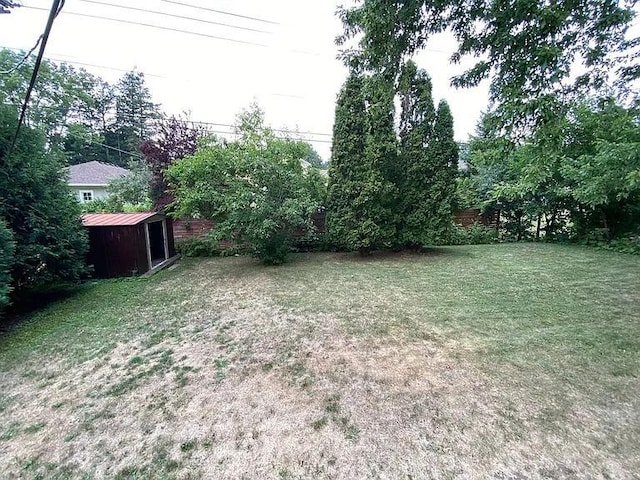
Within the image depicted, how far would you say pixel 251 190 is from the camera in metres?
6.77

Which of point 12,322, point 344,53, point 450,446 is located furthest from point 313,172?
point 450,446

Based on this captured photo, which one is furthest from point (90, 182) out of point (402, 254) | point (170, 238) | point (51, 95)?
point (402, 254)

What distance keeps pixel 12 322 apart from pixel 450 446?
17.7ft

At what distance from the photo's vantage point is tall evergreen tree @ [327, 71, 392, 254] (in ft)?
24.4

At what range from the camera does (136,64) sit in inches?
376

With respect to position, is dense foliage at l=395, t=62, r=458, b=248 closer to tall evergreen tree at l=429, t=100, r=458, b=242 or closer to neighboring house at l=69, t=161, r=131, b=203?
tall evergreen tree at l=429, t=100, r=458, b=242

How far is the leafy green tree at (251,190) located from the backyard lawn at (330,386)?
2.36 m

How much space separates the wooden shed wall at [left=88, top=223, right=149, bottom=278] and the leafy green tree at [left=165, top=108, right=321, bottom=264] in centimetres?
120

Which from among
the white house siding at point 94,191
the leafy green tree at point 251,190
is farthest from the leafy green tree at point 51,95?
the white house siding at point 94,191

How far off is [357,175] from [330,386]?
6081 millimetres

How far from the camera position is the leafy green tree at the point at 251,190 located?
6625 mm

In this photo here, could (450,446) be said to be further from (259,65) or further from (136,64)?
(136,64)

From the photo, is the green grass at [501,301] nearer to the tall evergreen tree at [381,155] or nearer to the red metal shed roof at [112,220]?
the tall evergreen tree at [381,155]

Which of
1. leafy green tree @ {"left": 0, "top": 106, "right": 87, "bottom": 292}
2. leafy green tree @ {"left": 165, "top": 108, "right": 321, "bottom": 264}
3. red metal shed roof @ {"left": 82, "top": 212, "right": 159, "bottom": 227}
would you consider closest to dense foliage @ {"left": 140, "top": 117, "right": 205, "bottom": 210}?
red metal shed roof @ {"left": 82, "top": 212, "right": 159, "bottom": 227}
